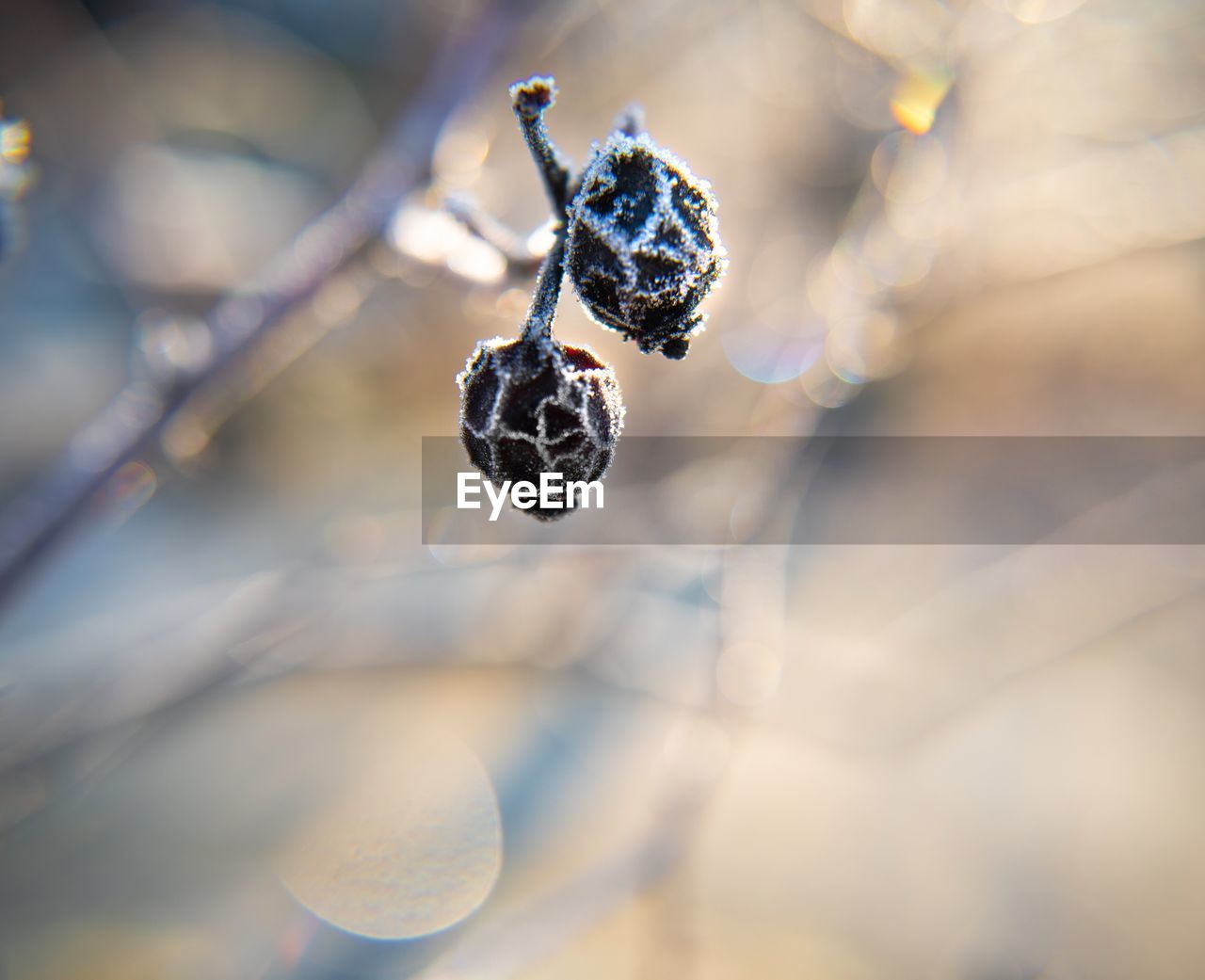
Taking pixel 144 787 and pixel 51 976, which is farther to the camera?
pixel 144 787

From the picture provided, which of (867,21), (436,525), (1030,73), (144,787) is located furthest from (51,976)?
(1030,73)

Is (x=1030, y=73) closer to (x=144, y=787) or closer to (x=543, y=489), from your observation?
(x=543, y=489)

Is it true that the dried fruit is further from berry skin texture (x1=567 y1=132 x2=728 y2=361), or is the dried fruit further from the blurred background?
the blurred background

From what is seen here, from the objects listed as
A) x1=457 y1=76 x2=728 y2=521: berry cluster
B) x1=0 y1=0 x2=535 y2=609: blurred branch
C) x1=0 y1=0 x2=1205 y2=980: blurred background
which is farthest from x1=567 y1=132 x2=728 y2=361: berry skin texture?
x1=0 y1=0 x2=535 y2=609: blurred branch

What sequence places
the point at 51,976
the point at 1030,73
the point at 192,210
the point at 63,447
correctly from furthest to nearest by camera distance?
1. the point at 1030,73
2. the point at 192,210
3. the point at 63,447
4. the point at 51,976

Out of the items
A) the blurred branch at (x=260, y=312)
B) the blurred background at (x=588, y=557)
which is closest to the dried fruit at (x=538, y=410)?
the blurred background at (x=588, y=557)

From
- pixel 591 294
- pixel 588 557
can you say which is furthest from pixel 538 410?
pixel 588 557

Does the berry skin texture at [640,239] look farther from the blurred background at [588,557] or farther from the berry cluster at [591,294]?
the blurred background at [588,557]
